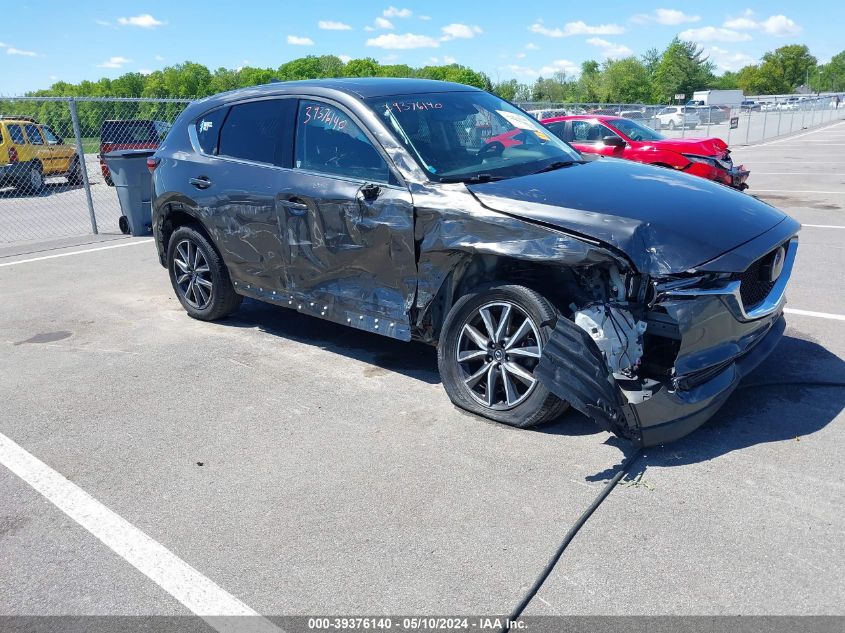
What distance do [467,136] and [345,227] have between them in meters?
1.00

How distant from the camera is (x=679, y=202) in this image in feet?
12.9

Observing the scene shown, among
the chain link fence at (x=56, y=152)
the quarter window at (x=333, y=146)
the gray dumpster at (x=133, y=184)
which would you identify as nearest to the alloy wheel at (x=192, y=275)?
the quarter window at (x=333, y=146)

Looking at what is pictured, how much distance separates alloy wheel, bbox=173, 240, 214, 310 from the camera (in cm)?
609

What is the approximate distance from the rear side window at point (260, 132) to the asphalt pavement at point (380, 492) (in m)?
1.45

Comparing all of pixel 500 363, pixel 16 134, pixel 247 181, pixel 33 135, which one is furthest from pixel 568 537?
pixel 33 135

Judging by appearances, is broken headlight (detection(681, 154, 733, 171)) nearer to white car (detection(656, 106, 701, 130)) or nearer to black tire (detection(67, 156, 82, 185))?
black tire (detection(67, 156, 82, 185))

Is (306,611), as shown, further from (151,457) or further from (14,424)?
(14,424)

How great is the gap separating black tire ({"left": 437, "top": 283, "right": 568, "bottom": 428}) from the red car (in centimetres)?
796

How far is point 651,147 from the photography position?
41.7 ft

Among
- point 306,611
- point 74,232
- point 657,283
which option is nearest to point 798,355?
point 657,283

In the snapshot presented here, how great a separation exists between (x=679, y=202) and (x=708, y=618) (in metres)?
2.17

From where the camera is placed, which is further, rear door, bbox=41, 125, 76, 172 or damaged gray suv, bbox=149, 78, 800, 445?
rear door, bbox=41, 125, 76, 172

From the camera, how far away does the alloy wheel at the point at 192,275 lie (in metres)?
6.09

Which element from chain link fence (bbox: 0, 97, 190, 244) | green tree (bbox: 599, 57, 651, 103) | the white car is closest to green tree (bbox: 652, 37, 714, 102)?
green tree (bbox: 599, 57, 651, 103)
